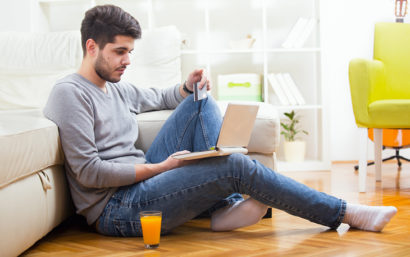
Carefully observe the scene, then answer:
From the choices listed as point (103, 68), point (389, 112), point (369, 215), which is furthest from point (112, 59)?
point (389, 112)

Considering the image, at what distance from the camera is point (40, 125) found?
1.53m

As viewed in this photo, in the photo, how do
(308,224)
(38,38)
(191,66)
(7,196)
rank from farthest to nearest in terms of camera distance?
(191,66)
(38,38)
(308,224)
(7,196)

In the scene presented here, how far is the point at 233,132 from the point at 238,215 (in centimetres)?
35

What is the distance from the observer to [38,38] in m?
2.80

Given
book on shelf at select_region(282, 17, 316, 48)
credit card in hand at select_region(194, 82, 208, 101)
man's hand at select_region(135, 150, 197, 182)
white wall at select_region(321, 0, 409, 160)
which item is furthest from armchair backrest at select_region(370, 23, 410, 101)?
man's hand at select_region(135, 150, 197, 182)

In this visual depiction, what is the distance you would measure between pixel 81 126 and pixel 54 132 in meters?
0.08

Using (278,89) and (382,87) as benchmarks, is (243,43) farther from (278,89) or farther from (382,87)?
(382,87)

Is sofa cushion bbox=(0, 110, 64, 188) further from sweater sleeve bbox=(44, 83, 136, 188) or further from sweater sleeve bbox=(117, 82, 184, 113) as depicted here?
sweater sleeve bbox=(117, 82, 184, 113)

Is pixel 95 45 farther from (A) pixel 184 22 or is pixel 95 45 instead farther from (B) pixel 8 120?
(A) pixel 184 22

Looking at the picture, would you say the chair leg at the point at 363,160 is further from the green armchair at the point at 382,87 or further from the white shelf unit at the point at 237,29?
the white shelf unit at the point at 237,29

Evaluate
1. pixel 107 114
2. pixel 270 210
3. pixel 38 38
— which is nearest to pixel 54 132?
pixel 107 114

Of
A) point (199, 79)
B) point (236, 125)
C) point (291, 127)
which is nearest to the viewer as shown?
point (236, 125)

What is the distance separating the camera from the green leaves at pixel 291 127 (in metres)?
3.82

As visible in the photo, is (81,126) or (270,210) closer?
(81,126)
